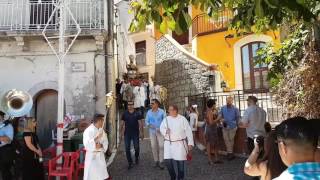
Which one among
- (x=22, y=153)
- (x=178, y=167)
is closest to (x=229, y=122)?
(x=178, y=167)

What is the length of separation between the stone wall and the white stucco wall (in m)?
6.51

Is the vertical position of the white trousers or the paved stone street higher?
the white trousers

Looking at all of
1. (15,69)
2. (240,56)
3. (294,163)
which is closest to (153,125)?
(15,69)

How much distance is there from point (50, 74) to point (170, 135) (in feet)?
21.0

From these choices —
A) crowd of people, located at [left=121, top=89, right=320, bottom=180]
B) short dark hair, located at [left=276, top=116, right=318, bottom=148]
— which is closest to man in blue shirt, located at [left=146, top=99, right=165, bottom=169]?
crowd of people, located at [left=121, top=89, right=320, bottom=180]

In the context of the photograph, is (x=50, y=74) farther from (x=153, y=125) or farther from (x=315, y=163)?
(x=315, y=163)

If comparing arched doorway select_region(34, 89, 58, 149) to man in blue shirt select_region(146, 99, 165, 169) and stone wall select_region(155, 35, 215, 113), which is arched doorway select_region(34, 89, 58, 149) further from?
stone wall select_region(155, 35, 215, 113)

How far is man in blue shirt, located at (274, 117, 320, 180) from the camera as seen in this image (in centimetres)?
216

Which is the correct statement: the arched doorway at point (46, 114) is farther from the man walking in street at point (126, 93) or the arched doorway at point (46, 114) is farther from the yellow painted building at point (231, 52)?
the yellow painted building at point (231, 52)

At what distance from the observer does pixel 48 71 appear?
1362cm

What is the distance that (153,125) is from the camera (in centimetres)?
1075

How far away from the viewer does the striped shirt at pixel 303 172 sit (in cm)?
214

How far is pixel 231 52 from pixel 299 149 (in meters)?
20.2

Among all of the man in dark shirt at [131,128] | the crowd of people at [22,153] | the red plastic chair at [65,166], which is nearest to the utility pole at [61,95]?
the red plastic chair at [65,166]
